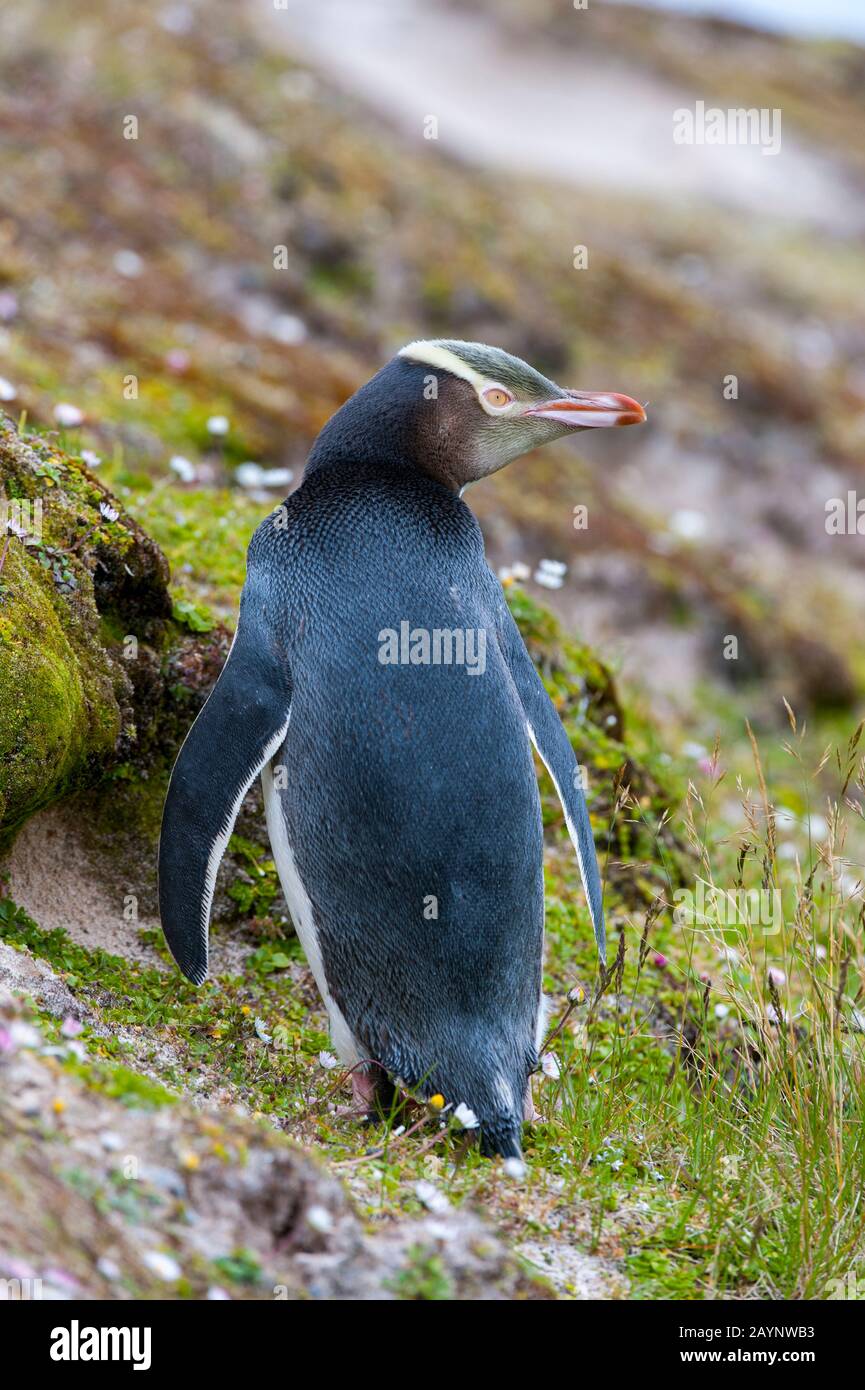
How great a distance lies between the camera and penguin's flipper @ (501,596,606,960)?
3.76m

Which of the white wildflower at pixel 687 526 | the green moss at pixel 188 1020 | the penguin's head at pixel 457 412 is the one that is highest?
the white wildflower at pixel 687 526

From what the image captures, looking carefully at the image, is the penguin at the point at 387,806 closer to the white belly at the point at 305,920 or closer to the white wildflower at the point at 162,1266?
the white belly at the point at 305,920

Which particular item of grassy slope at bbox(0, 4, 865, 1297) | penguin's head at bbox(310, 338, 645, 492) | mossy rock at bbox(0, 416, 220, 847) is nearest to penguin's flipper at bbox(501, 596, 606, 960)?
grassy slope at bbox(0, 4, 865, 1297)

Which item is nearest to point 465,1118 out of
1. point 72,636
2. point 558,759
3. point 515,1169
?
point 515,1169

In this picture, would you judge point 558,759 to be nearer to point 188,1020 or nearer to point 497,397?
point 497,397

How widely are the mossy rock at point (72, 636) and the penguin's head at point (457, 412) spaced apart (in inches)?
23.9

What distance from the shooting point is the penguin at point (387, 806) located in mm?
3361

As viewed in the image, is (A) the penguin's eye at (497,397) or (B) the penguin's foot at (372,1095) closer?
(B) the penguin's foot at (372,1095)

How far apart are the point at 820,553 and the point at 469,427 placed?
8409mm

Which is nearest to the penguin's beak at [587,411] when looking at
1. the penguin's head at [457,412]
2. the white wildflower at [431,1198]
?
the penguin's head at [457,412]

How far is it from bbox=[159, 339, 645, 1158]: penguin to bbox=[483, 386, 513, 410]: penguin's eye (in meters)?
0.40

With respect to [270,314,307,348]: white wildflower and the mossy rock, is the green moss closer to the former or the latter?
the mossy rock

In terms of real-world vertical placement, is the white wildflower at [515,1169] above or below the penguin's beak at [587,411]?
below
